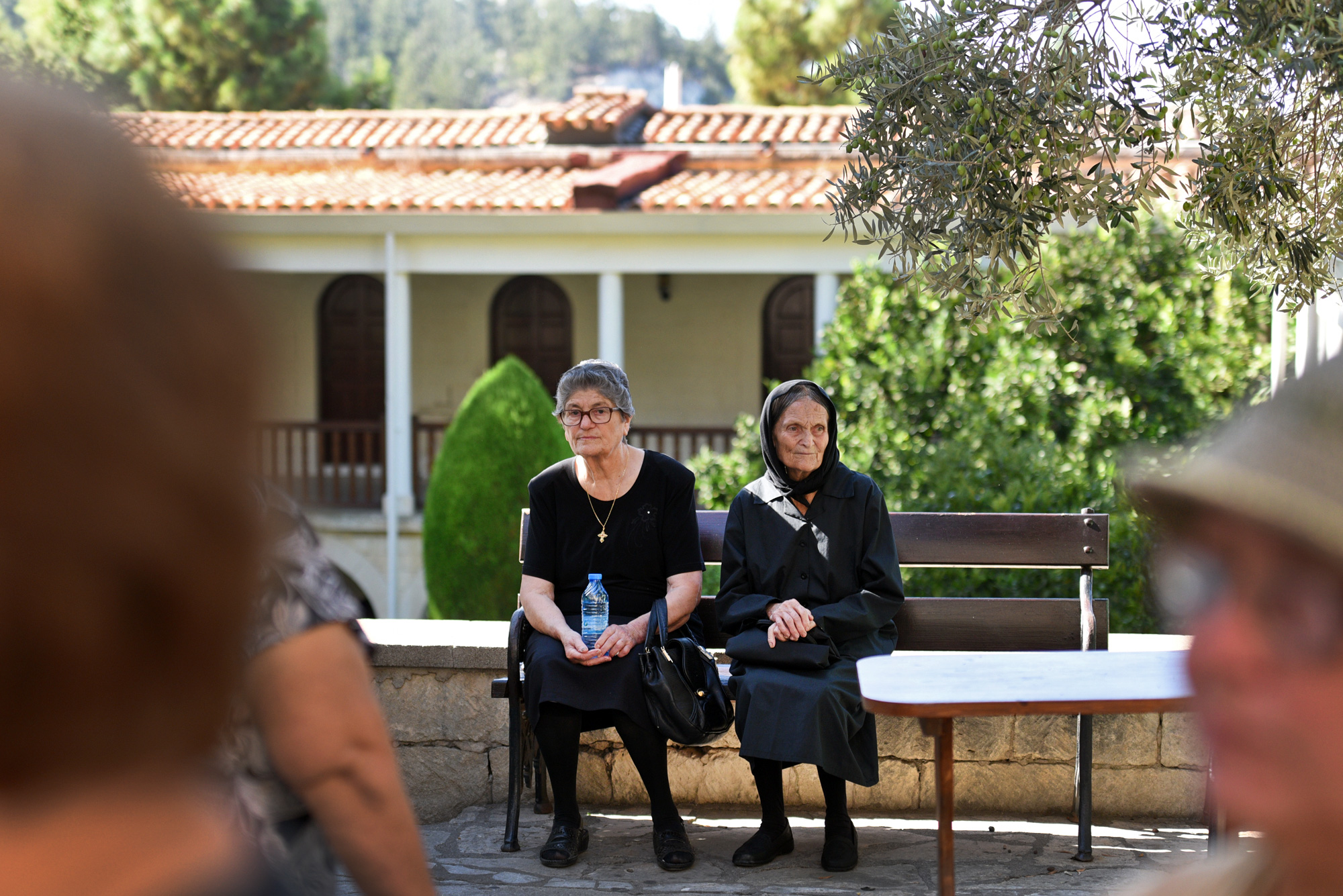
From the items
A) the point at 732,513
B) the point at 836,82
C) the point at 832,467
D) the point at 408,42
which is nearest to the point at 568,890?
the point at 732,513

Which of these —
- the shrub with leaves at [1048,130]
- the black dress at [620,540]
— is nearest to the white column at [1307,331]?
the shrub with leaves at [1048,130]

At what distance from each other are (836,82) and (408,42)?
6920 cm

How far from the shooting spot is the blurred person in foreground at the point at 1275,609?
2.12 feet

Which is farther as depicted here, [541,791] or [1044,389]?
[1044,389]

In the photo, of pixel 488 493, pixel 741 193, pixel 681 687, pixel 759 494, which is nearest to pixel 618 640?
pixel 681 687

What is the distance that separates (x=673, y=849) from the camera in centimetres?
380

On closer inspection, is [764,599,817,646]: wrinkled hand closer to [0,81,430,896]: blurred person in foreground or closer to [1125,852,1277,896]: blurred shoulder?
[1125,852,1277,896]: blurred shoulder

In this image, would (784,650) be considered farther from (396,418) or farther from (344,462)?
(344,462)

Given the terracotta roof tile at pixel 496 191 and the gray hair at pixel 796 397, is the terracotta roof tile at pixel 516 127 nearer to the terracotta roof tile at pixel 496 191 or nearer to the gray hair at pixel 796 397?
the terracotta roof tile at pixel 496 191

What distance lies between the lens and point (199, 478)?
63 cm

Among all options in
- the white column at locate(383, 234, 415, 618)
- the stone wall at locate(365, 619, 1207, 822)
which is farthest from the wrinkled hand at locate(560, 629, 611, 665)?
the white column at locate(383, 234, 415, 618)

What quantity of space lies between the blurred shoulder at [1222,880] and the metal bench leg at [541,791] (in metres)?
3.61

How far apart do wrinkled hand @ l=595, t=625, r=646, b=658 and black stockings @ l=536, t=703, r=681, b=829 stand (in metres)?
0.21

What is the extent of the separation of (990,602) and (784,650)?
0.92 meters
